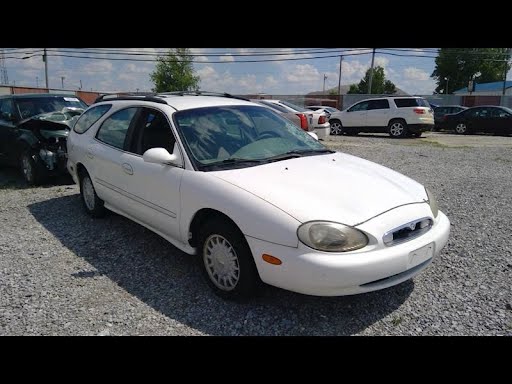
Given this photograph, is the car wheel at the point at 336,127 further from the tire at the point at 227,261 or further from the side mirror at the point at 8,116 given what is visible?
the tire at the point at 227,261

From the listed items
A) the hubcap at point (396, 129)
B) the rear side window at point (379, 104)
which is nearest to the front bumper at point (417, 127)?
the hubcap at point (396, 129)

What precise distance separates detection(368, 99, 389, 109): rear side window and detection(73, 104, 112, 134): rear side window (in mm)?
13502

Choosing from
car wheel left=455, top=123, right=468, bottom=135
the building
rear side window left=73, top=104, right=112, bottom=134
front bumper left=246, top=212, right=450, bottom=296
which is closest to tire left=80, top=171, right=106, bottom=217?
rear side window left=73, top=104, right=112, bottom=134

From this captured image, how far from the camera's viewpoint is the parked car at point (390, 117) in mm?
15461

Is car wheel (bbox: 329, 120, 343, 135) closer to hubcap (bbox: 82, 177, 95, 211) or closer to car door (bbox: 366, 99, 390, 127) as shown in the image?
car door (bbox: 366, 99, 390, 127)

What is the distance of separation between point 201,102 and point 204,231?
1513mm

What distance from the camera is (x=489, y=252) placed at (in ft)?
12.9

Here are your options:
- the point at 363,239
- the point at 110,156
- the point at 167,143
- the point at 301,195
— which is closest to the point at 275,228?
the point at 301,195

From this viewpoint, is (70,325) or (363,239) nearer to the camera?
(363,239)

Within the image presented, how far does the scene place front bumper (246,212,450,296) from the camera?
2.46 metres

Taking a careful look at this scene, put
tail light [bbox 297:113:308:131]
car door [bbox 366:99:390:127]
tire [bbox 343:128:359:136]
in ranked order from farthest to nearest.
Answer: tire [bbox 343:128:359:136] → car door [bbox 366:99:390:127] → tail light [bbox 297:113:308:131]

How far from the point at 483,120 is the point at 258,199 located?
19497mm

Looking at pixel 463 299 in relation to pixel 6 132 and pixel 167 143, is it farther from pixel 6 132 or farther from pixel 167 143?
pixel 6 132

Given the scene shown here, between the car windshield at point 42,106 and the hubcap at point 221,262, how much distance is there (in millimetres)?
5629
